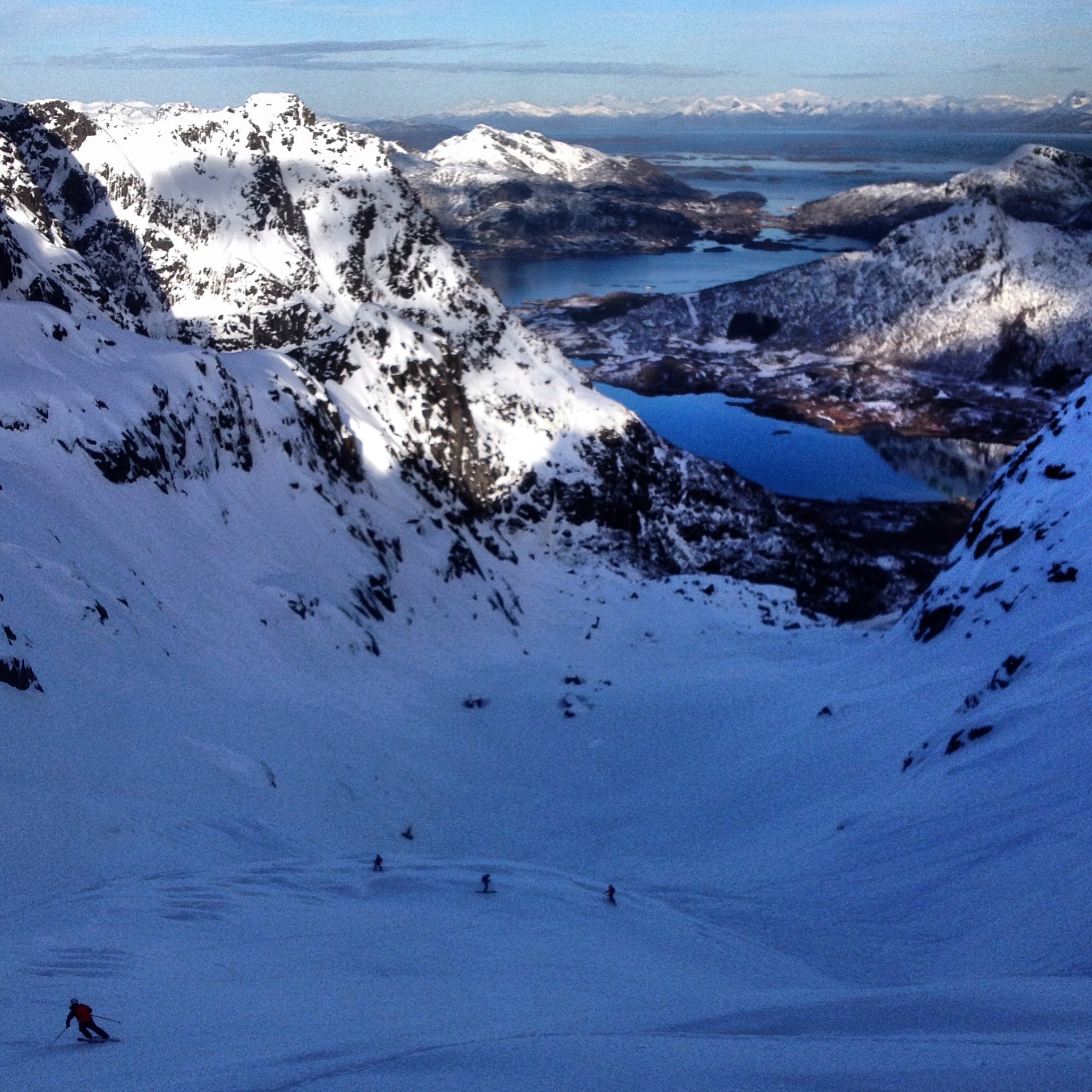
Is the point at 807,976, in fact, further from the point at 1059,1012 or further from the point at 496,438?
the point at 496,438

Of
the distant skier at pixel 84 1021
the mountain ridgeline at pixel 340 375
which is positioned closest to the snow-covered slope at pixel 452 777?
the distant skier at pixel 84 1021

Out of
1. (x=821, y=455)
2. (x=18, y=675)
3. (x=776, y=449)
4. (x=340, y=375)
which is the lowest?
(x=18, y=675)

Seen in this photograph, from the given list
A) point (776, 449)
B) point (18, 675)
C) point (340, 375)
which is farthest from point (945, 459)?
point (18, 675)

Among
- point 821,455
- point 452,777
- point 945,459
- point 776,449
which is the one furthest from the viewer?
point 776,449

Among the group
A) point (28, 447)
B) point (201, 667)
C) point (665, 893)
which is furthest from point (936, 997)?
point (28, 447)

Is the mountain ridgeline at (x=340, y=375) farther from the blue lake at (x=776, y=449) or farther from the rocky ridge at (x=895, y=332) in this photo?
the rocky ridge at (x=895, y=332)

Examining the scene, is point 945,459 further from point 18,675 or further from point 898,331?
point 18,675

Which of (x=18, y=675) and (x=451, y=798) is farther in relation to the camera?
(x=451, y=798)
